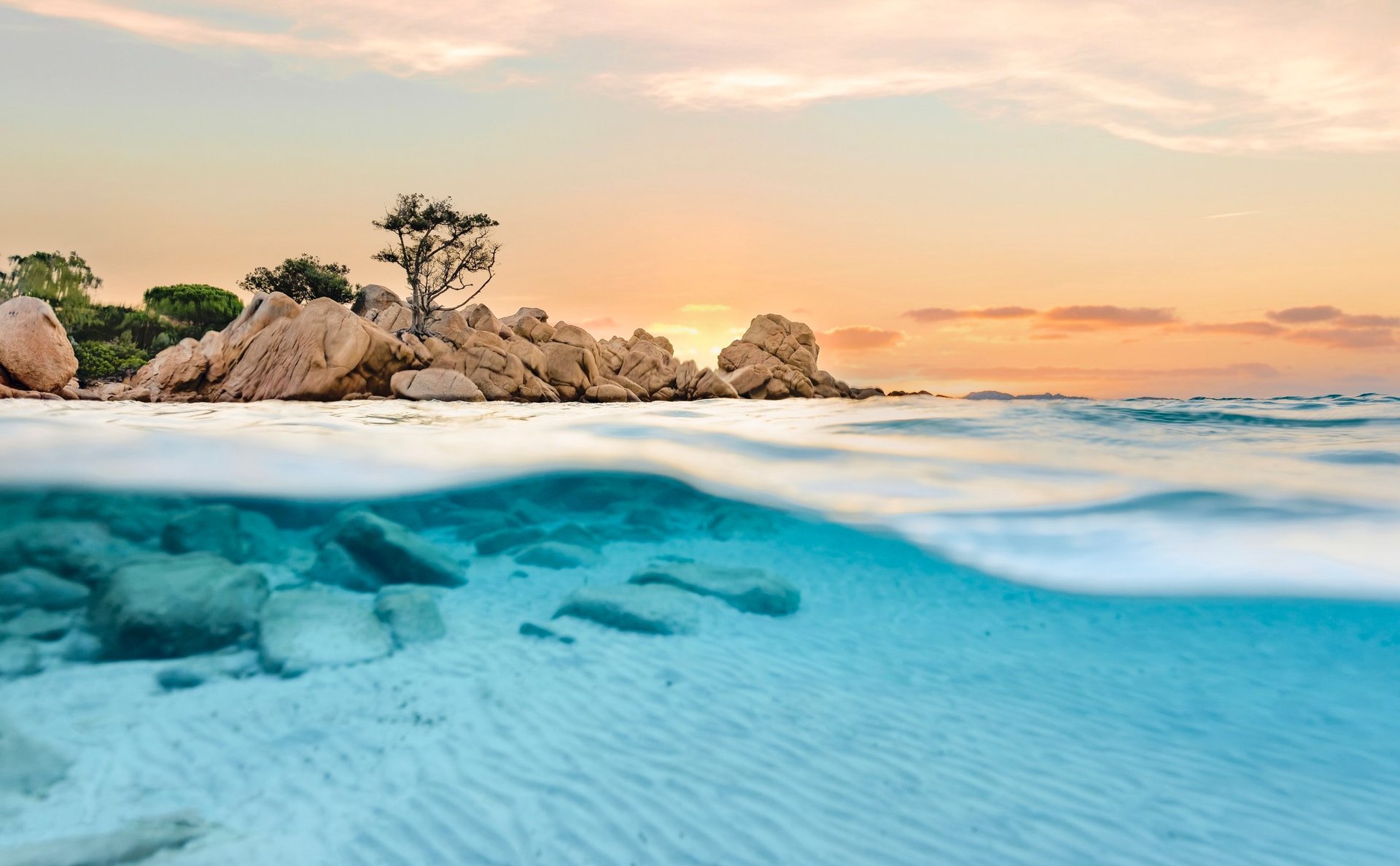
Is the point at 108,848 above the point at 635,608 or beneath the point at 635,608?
beneath

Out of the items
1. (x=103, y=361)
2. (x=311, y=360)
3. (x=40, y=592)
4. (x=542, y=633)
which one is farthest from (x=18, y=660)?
(x=103, y=361)

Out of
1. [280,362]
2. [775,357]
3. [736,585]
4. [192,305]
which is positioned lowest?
[736,585]

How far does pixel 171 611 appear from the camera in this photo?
5250 millimetres

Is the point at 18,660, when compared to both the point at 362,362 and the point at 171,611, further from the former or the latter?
the point at 362,362

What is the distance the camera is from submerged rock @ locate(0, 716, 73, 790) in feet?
12.0

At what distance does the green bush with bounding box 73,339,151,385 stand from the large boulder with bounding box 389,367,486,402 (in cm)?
1463

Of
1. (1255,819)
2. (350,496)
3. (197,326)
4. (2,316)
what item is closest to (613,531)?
(350,496)

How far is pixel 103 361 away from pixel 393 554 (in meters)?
35.1

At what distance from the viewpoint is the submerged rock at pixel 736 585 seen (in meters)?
6.31

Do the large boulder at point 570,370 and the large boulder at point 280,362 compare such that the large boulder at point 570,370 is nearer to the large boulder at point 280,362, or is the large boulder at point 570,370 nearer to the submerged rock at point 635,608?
the large boulder at point 280,362

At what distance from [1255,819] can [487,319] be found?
41.6 meters

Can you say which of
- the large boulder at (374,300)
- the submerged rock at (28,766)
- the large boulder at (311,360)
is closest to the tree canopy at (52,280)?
the large boulder at (374,300)

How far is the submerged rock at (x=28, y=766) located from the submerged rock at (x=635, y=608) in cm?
310

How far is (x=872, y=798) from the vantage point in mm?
3678
